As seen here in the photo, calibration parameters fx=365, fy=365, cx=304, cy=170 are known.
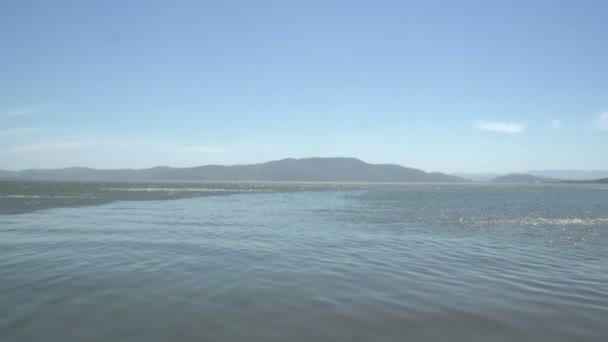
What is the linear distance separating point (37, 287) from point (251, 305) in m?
6.00

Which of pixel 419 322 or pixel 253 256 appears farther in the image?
pixel 253 256

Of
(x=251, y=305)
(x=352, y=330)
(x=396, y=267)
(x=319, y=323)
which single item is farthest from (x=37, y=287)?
(x=396, y=267)

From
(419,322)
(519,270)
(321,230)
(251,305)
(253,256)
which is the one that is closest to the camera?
(419,322)

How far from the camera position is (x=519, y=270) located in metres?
12.3

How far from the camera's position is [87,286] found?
9.83 m

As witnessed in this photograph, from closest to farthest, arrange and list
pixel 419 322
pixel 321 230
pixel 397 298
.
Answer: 1. pixel 419 322
2. pixel 397 298
3. pixel 321 230

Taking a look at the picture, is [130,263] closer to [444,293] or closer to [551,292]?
[444,293]

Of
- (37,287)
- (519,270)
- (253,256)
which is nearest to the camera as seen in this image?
(37,287)

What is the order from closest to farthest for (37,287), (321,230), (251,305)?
(251,305)
(37,287)
(321,230)

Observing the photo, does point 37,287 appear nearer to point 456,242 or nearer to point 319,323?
point 319,323

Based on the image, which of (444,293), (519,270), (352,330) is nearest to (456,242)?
(519,270)

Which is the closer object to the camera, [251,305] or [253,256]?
[251,305]

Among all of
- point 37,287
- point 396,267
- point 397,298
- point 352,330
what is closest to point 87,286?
point 37,287

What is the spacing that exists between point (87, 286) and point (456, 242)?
612 inches
